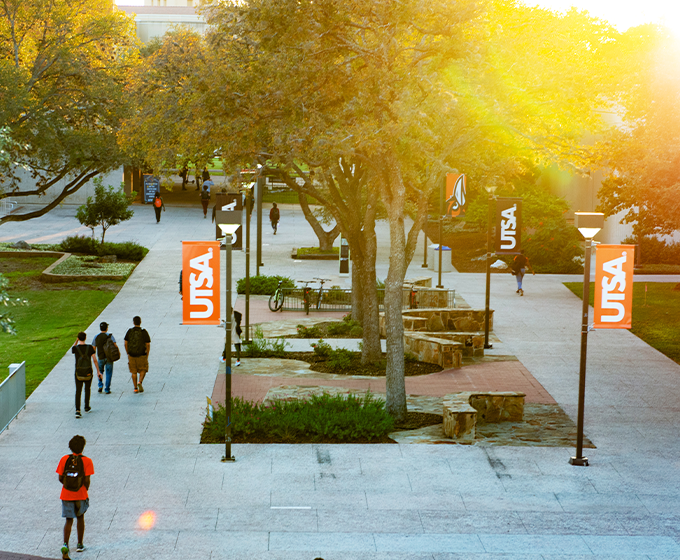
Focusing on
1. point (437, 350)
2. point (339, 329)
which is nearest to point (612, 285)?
point (437, 350)

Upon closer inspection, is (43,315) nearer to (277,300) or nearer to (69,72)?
(277,300)

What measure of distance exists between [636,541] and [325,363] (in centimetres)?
1024

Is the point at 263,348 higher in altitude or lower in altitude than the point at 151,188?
lower

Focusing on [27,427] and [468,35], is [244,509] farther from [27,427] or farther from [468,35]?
[468,35]

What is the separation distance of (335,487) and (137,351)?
Result: 21.0 feet

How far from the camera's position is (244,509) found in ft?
36.3

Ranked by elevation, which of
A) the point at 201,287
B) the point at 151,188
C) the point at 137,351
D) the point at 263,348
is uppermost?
the point at 151,188

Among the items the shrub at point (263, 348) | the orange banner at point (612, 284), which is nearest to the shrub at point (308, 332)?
the shrub at point (263, 348)

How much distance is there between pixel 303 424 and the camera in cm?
1412

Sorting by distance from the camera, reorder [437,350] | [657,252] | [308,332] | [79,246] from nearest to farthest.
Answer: [437,350], [308,332], [79,246], [657,252]

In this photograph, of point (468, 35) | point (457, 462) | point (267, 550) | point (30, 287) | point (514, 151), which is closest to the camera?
point (267, 550)

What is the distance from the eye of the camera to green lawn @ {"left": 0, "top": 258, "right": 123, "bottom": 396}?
64.7 feet

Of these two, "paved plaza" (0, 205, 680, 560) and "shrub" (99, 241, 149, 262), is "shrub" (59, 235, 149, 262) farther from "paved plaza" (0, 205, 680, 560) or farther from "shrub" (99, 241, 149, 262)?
"paved plaza" (0, 205, 680, 560)

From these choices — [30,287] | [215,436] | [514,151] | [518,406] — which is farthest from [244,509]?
[30,287]
